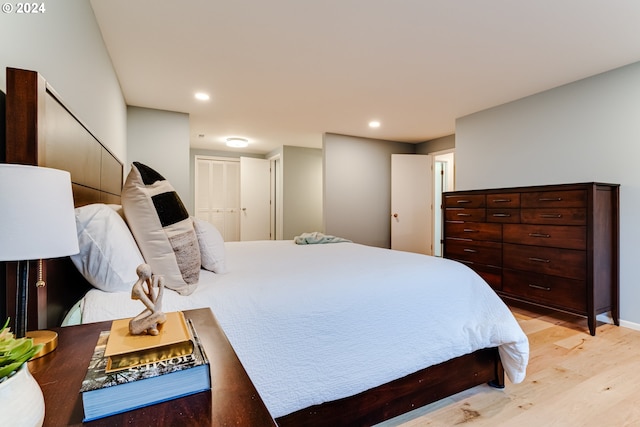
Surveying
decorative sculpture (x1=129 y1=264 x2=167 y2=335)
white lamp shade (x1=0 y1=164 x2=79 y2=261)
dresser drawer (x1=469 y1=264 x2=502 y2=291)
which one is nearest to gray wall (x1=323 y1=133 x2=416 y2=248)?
dresser drawer (x1=469 y1=264 x2=502 y2=291)

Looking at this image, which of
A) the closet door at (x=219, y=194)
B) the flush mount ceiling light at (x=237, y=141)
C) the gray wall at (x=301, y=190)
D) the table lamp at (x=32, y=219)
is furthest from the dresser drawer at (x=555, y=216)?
the closet door at (x=219, y=194)

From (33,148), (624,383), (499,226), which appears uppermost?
(33,148)

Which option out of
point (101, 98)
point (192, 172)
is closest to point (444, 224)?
point (101, 98)

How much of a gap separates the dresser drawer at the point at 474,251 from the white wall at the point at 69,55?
3.58 metres

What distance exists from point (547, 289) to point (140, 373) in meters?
3.29

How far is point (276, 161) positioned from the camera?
21.9 ft

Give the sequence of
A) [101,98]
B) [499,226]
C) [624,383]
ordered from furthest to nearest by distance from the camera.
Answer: [499,226], [101,98], [624,383]

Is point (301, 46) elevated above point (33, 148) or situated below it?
above

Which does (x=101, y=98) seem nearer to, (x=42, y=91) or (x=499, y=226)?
(x=42, y=91)

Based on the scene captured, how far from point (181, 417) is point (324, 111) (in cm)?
389

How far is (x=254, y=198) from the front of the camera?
6.44 meters

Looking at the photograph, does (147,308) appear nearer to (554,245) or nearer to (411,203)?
(554,245)

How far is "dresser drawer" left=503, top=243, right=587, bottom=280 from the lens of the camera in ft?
8.50

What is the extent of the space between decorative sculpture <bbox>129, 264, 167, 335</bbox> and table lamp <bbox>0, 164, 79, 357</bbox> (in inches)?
6.9
